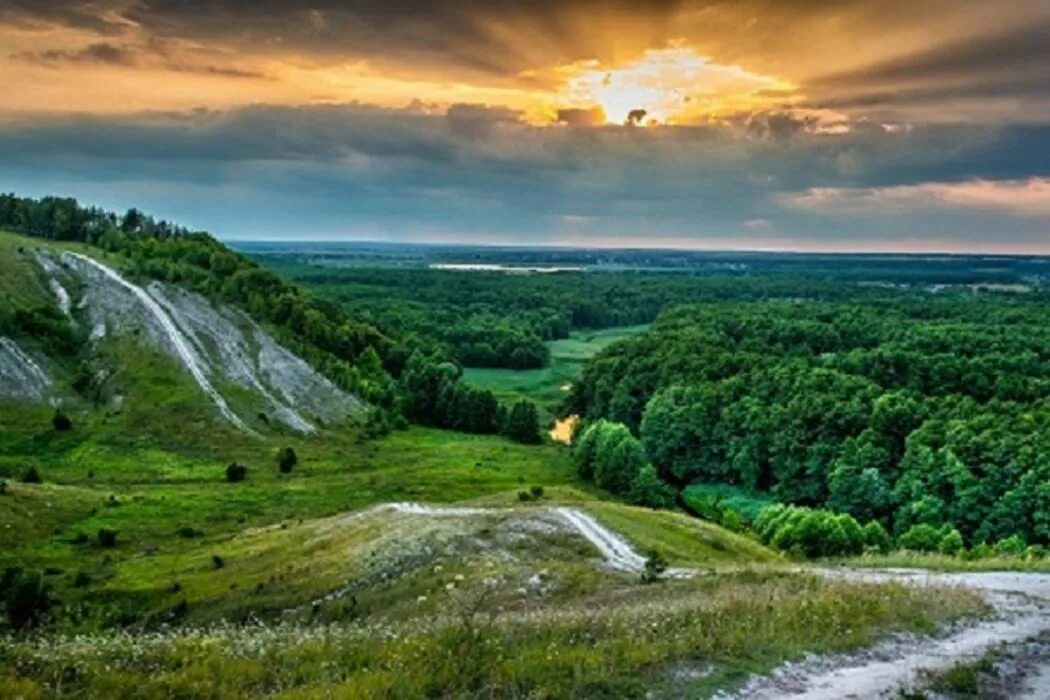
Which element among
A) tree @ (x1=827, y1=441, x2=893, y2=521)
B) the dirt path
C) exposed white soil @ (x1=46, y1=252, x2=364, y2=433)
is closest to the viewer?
the dirt path

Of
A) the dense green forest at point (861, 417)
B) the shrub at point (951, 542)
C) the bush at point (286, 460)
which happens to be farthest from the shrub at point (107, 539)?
the dense green forest at point (861, 417)

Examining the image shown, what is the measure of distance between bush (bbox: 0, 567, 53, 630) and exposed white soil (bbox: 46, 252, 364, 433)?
71.4 metres

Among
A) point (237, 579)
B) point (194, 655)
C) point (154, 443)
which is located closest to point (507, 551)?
point (237, 579)

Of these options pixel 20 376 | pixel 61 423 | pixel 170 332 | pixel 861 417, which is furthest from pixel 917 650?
pixel 170 332

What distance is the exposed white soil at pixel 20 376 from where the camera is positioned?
12569 cm

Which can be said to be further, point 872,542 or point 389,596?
point 872,542

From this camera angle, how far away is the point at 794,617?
24344 mm

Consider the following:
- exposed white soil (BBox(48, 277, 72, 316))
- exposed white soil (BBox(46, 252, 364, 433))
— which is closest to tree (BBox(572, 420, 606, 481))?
exposed white soil (BBox(46, 252, 364, 433))

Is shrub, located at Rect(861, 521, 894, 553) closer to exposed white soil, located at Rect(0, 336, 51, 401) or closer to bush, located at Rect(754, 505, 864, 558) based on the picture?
bush, located at Rect(754, 505, 864, 558)

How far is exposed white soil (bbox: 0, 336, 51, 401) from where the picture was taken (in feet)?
412

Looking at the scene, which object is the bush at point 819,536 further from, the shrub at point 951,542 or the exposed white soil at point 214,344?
the exposed white soil at point 214,344

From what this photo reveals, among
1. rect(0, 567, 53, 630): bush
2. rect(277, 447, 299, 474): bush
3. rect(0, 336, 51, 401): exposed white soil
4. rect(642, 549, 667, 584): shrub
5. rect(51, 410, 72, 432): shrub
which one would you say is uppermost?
rect(642, 549, 667, 584): shrub

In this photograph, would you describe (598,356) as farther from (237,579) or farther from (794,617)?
(794,617)

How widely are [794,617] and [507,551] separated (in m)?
25.5
